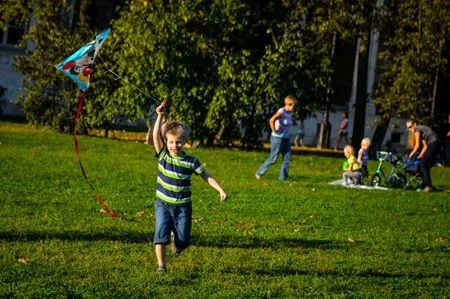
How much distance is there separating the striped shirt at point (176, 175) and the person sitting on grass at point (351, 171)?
10.9 m

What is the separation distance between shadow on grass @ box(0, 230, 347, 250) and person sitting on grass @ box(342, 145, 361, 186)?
793 cm

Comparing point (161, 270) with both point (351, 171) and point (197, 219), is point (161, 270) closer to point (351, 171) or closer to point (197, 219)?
point (197, 219)

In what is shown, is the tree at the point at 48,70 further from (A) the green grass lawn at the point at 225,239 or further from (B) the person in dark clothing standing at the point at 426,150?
(B) the person in dark clothing standing at the point at 426,150

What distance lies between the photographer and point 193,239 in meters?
11.4

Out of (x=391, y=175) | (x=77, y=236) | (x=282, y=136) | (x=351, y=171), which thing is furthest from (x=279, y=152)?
(x=77, y=236)

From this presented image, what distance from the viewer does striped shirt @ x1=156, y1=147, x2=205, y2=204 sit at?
9188 mm

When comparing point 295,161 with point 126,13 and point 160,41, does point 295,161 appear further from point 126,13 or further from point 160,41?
point 126,13

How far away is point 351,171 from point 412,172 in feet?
7.79

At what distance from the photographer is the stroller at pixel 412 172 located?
70.1 ft

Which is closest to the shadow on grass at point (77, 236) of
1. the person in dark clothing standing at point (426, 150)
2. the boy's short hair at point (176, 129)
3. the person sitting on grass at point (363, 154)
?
the boy's short hair at point (176, 129)

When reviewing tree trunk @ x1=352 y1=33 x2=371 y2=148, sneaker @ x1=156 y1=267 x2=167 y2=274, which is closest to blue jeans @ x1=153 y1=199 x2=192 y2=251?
sneaker @ x1=156 y1=267 x2=167 y2=274

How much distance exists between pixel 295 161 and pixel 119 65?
674 centimetres

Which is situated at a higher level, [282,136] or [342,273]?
[282,136]

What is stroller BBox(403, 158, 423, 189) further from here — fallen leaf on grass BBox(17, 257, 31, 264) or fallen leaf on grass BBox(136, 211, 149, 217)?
fallen leaf on grass BBox(17, 257, 31, 264)
